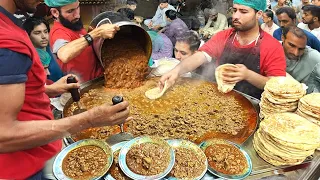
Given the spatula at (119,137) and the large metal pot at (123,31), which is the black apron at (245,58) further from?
the spatula at (119,137)

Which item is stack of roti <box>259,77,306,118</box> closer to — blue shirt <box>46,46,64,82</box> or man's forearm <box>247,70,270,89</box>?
man's forearm <box>247,70,270,89</box>

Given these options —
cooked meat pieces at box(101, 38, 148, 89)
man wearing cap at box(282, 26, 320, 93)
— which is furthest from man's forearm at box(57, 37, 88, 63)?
man wearing cap at box(282, 26, 320, 93)

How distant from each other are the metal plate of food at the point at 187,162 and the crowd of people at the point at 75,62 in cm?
52

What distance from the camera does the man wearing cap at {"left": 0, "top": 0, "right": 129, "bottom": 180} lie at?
125 cm

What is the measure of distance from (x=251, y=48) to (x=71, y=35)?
2.20 m

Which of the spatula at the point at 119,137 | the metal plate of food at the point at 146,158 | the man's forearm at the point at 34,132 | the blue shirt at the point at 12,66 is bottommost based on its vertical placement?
the spatula at the point at 119,137

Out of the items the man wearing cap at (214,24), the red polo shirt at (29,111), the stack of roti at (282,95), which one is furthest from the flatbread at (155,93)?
the man wearing cap at (214,24)

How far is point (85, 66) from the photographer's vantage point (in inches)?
129

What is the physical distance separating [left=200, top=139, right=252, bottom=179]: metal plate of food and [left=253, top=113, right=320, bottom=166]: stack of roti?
169 mm

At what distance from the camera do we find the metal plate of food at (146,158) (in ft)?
5.64

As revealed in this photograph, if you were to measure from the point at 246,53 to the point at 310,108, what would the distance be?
1244 millimetres

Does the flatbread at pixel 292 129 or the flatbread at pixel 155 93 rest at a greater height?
the flatbread at pixel 292 129

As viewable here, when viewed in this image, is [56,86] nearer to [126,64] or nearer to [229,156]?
[126,64]

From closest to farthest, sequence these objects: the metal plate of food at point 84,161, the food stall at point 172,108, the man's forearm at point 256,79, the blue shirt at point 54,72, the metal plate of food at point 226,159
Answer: the metal plate of food at point 84,161, the metal plate of food at point 226,159, the food stall at point 172,108, the man's forearm at point 256,79, the blue shirt at point 54,72
